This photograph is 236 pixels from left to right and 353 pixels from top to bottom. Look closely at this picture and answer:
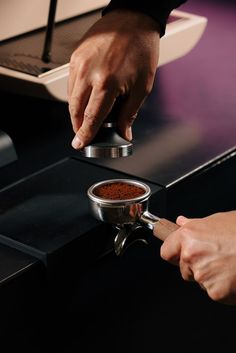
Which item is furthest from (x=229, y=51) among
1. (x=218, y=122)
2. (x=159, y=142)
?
(x=159, y=142)

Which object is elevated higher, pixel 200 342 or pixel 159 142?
pixel 159 142

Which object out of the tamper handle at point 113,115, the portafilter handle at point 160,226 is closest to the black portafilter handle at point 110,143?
the tamper handle at point 113,115

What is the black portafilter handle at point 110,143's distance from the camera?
3.92ft

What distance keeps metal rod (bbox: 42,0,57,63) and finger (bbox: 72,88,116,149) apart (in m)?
0.40

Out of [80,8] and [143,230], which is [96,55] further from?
A: [80,8]

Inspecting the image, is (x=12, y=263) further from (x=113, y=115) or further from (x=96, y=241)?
(x=113, y=115)

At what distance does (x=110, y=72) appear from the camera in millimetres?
1204

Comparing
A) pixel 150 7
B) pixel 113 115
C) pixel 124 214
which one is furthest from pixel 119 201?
pixel 150 7

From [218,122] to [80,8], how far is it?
388mm

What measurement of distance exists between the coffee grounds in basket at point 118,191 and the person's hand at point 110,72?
9 cm

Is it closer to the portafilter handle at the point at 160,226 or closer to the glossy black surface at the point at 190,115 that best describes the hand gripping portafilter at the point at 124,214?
the portafilter handle at the point at 160,226

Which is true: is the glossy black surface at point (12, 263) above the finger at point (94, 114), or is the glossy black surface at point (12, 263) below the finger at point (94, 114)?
below

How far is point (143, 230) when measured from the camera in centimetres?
128

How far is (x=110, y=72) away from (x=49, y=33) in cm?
43
